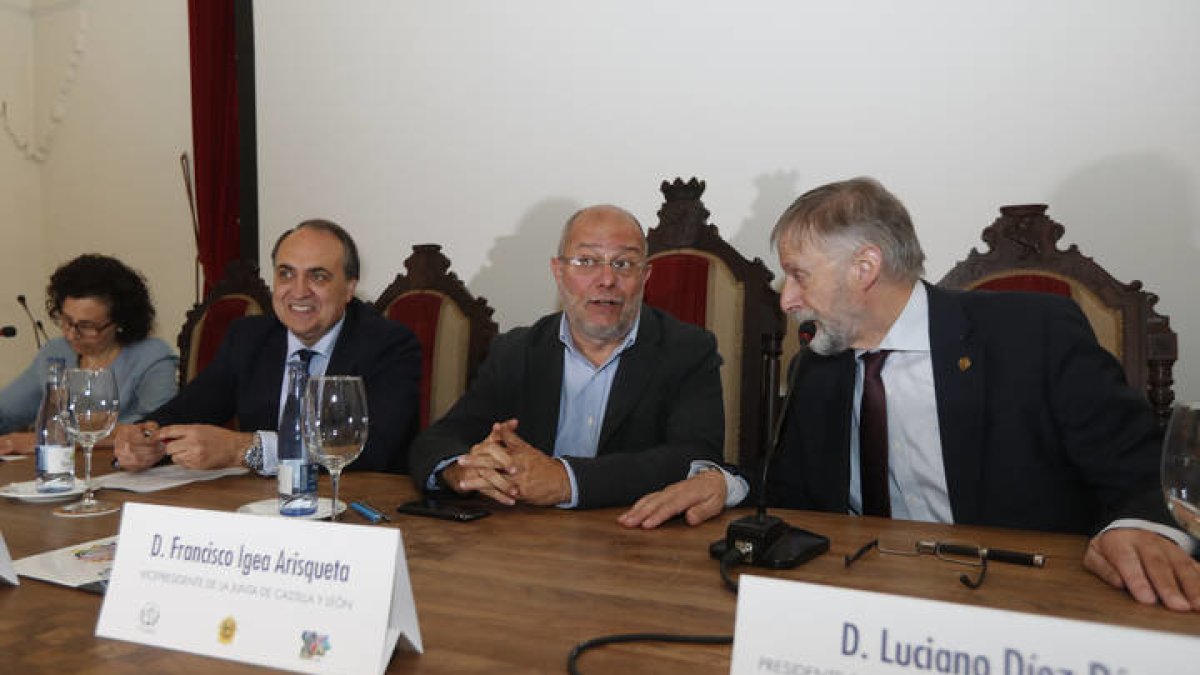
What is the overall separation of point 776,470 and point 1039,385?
0.55m

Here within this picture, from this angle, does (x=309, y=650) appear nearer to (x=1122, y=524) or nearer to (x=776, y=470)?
(x=1122, y=524)

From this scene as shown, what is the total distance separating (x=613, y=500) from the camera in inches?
61.7

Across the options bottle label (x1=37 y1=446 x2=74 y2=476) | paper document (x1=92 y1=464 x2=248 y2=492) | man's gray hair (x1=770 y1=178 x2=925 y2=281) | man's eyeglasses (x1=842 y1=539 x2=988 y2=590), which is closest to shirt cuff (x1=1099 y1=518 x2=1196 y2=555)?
man's eyeglasses (x1=842 y1=539 x2=988 y2=590)

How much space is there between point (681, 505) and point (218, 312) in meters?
2.37

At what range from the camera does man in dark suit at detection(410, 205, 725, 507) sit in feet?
6.70

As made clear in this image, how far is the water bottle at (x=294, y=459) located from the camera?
1.49m

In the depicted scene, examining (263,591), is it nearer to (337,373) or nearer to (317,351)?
(337,373)

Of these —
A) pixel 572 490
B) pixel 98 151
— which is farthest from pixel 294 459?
pixel 98 151

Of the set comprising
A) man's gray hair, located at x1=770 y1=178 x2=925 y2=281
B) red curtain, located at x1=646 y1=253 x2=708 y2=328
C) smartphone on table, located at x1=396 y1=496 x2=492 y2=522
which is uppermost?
man's gray hair, located at x1=770 y1=178 x2=925 y2=281

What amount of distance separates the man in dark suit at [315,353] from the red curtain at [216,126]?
1872 millimetres

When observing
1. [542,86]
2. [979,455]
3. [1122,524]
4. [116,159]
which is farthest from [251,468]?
[116,159]

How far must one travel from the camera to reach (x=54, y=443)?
5.41 feet

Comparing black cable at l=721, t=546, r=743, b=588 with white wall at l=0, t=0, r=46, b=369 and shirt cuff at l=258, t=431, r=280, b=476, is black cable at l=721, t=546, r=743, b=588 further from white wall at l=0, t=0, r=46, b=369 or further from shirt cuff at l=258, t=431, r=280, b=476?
white wall at l=0, t=0, r=46, b=369

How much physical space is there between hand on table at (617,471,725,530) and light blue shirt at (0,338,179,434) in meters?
2.18
